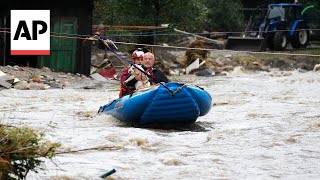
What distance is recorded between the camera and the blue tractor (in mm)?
30953

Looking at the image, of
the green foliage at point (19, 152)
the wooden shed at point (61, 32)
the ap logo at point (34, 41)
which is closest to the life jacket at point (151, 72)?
the green foliage at point (19, 152)

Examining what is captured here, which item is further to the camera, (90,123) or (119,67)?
(119,67)

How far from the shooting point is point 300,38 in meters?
33.1

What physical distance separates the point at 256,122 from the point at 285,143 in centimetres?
237

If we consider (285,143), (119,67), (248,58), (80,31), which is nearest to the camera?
(285,143)

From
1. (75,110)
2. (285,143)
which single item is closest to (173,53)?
(75,110)

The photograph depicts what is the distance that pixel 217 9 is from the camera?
122 ft

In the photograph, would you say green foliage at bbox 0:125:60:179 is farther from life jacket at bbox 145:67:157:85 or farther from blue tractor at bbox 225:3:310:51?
blue tractor at bbox 225:3:310:51

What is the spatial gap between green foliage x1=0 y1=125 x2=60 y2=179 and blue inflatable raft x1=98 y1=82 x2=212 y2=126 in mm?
5175

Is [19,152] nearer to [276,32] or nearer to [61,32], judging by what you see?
[61,32]

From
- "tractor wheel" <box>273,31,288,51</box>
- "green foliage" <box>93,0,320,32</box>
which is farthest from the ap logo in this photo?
"tractor wheel" <box>273,31,288,51</box>

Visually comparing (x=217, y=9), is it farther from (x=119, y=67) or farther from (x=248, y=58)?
(x=119, y=67)

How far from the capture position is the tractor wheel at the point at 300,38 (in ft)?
106

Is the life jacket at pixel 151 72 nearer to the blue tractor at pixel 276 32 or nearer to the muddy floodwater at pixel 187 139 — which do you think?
the muddy floodwater at pixel 187 139
